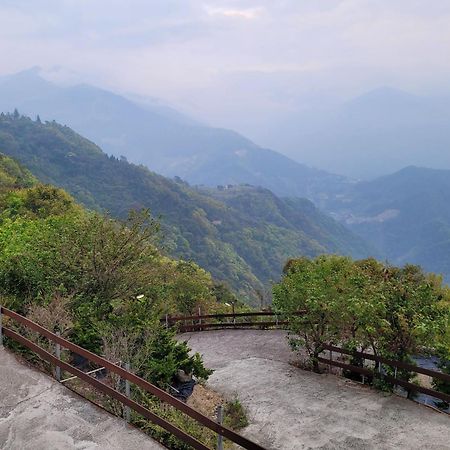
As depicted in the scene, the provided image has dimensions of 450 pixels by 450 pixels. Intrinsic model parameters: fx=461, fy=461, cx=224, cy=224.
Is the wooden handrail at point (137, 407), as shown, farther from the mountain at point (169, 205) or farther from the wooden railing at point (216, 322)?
the mountain at point (169, 205)

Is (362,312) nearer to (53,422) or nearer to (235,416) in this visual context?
(235,416)

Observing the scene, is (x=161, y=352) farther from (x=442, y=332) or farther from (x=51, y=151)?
(x=51, y=151)

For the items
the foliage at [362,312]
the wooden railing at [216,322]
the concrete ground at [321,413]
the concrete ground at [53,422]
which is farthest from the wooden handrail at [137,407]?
the wooden railing at [216,322]

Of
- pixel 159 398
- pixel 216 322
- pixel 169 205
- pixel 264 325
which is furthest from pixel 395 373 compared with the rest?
pixel 169 205

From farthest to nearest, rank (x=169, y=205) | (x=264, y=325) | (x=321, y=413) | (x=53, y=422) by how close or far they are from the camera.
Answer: (x=169, y=205)
(x=264, y=325)
(x=321, y=413)
(x=53, y=422)

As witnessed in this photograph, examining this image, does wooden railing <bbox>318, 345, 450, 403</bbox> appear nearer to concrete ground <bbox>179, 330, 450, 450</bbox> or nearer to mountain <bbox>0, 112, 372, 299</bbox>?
concrete ground <bbox>179, 330, 450, 450</bbox>

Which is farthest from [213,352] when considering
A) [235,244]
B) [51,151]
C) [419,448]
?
[51,151]

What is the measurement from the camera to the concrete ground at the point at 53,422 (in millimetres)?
6379

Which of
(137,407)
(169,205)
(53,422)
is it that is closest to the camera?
(137,407)

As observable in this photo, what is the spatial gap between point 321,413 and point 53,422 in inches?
211

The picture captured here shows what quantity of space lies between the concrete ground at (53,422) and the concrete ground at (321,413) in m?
3.08

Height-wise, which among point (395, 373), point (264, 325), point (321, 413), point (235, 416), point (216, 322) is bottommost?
point (216, 322)

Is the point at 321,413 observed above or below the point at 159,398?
below

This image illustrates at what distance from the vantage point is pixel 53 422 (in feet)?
22.5
